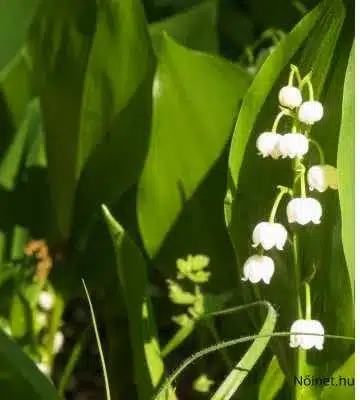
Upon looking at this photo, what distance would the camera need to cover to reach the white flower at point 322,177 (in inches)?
24.2

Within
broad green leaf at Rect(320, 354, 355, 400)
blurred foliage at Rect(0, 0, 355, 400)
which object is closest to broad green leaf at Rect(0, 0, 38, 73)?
blurred foliage at Rect(0, 0, 355, 400)

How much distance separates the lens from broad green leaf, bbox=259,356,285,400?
2.29ft

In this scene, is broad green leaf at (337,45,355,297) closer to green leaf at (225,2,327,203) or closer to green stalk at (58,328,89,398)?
green leaf at (225,2,327,203)

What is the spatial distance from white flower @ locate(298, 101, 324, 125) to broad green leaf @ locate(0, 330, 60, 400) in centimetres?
24

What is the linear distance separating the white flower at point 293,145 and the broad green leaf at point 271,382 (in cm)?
18

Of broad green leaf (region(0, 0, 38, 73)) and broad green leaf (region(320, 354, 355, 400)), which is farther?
broad green leaf (region(0, 0, 38, 73))

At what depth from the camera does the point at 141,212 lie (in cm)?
80

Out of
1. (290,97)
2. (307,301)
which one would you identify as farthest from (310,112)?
(307,301)

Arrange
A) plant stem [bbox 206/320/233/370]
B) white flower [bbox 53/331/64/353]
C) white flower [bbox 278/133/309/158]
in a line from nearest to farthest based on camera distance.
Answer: white flower [bbox 278/133/309/158] → plant stem [bbox 206/320/233/370] → white flower [bbox 53/331/64/353]

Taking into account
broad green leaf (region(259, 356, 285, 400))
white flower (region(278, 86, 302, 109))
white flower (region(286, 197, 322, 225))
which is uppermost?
white flower (region(278, 86, 302, 109))

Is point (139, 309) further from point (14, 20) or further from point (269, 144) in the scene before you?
point (14, 20)

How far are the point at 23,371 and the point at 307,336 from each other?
0.19 m
